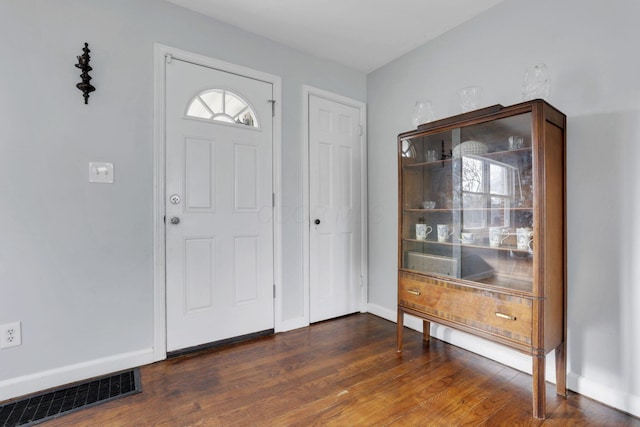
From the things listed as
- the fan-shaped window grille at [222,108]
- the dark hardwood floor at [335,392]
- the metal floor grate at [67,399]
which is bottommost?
the dark hardwood floor at [335,392]

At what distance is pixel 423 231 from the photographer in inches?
88.9

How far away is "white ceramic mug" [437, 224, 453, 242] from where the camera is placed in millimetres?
2121

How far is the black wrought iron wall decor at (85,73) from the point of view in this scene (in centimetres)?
182

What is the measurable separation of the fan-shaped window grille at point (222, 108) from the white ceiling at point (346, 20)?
0.55 m

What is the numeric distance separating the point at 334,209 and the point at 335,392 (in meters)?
1.57

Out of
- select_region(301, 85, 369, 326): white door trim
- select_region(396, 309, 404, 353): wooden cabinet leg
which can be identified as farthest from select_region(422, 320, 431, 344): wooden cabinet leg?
select_region(301, 85, 369, 326): white door trim

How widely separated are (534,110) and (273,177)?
1.79 metres

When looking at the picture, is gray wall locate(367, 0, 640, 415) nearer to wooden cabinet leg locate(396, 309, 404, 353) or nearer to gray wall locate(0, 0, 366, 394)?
wooden cabinet leg locate(396, 309, 404, 353)

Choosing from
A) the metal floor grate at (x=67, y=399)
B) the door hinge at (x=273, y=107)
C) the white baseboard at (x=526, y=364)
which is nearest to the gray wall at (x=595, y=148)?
the white baseboard at (x=526, y=364)

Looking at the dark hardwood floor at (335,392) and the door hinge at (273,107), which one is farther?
the door hinge at (273,107)

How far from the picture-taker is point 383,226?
2969mm

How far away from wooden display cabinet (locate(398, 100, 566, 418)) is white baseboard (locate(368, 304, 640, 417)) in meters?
0.12

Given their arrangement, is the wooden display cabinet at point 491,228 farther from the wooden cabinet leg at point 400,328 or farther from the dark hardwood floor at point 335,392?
the dark hardwood floor at point 335,392

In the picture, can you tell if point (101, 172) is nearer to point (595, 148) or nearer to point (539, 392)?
point (539, 392)
